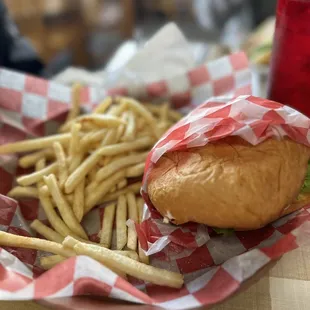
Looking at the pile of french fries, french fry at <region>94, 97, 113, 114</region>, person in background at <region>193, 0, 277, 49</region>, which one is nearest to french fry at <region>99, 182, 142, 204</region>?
the pile of french fries

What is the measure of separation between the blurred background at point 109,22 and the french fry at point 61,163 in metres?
2.14

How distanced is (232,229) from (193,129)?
32 cm

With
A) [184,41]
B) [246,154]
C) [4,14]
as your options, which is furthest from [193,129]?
[4,14]

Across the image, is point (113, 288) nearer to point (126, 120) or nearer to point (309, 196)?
point (309, 196)

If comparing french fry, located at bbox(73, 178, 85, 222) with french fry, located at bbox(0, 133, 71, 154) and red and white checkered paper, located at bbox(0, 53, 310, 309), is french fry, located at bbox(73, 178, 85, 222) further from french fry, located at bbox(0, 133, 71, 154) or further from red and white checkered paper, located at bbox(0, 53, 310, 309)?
french fry, located at bbox(0, 133, 71, 154)

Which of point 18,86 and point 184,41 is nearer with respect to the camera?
point 18,86

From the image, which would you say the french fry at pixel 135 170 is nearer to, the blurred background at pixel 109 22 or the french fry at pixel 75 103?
the french fry at pixel 75 103

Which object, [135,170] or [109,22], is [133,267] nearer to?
[135,170]

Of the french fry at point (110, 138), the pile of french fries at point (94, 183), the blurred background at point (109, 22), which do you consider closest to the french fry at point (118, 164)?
the pile of french fries at point (94, 183)

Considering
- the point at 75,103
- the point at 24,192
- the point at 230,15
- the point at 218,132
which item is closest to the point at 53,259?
the point at 24,192

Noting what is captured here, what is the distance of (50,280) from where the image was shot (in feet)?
3.82

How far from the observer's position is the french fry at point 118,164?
63.8 inches

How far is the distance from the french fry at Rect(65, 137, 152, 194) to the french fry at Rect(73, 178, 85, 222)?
0.02m

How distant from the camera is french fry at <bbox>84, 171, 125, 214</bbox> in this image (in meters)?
1.58
